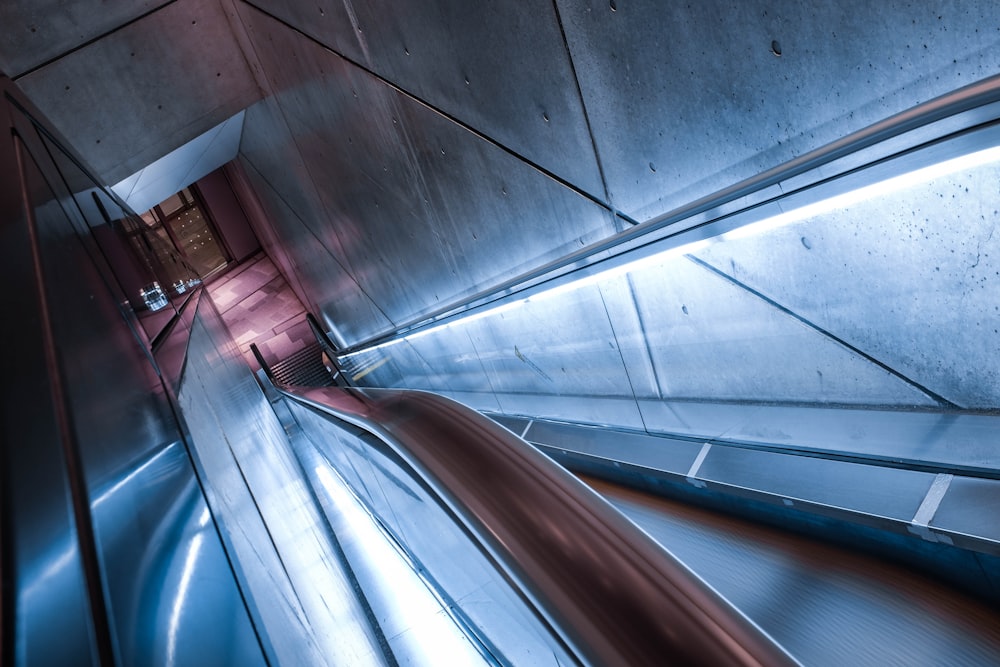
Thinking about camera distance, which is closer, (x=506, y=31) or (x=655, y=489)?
(x=655, y=489)

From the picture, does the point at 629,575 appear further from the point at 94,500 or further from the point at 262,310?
the point at 262,310

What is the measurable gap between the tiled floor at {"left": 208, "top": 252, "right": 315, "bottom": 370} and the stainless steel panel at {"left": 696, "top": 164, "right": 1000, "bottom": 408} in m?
17.0

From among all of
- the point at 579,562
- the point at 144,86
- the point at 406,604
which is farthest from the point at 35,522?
the point at 144,86

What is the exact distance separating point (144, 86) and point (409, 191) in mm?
3974

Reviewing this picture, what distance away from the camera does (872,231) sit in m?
2.35

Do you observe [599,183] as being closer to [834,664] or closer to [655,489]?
[655,489]

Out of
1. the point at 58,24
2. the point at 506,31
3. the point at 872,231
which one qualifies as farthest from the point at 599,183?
the point at 58,24

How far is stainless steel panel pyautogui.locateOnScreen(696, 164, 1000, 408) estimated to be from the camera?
6.82 feet

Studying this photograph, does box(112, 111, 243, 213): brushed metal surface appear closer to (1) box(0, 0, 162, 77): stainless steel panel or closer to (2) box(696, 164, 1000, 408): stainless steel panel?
(1) box(0, 0, 162, 77): stainless steel panel

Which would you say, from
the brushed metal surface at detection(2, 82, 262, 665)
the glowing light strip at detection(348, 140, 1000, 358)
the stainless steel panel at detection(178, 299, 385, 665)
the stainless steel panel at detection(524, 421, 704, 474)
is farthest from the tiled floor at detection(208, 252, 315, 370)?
the brushed metal surface at detection(2, 82, 262, 665)

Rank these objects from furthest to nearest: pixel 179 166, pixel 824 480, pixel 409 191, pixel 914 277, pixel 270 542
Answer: pixel 179 166 → pixel 409 191 → pixel 270 542 → pixel 914 277 → pixel 824 480

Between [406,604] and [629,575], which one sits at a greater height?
[629,575]

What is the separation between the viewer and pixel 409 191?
19.3ft

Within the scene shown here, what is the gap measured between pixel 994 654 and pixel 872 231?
1.24 m
